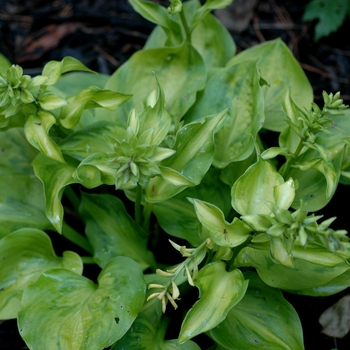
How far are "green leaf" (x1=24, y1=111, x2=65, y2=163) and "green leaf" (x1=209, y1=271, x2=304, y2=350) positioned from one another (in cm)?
74

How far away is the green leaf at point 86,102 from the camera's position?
155 cm

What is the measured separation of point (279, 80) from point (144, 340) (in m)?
1.14

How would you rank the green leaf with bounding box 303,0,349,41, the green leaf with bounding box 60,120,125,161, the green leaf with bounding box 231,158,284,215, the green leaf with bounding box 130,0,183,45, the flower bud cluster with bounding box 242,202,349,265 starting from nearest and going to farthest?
the flower bud cluster with bounding box 242,202,349,265
the green leaf with bounding box 231,158,284,215
the green leaf with bounding box 60,120,125,161
the green leaf with bounding box 130,0,183,45
the green leaf with bounding box 303,0,349,41

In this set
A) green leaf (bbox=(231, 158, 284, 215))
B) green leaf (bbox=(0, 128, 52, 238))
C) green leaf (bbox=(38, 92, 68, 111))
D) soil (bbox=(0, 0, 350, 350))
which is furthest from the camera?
soil (bbox=(0, 0, 350, 350))

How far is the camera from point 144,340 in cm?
151

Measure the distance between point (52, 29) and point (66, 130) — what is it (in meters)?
1.32

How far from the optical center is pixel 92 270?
6.55 ft

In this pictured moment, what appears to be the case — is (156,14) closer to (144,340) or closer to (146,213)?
(146,213)

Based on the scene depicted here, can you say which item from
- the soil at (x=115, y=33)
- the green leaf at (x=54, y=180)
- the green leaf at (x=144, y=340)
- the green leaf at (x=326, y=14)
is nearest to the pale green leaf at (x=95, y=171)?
the green leaf at (x=54, y=180)

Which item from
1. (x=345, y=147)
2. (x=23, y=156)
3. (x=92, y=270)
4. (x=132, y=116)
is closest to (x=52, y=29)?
(x=23, y=156)

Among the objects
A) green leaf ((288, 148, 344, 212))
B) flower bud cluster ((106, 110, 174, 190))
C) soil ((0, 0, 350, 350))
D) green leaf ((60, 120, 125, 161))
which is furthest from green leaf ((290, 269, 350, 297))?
soil ((0, 0, 350, 350))

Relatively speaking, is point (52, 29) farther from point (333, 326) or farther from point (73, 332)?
point (333, 326)

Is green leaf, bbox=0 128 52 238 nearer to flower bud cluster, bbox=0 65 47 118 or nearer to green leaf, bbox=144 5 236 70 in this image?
flower bud cluster, bbox=0 65 47 118

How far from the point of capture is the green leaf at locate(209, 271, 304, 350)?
4.84 ft
